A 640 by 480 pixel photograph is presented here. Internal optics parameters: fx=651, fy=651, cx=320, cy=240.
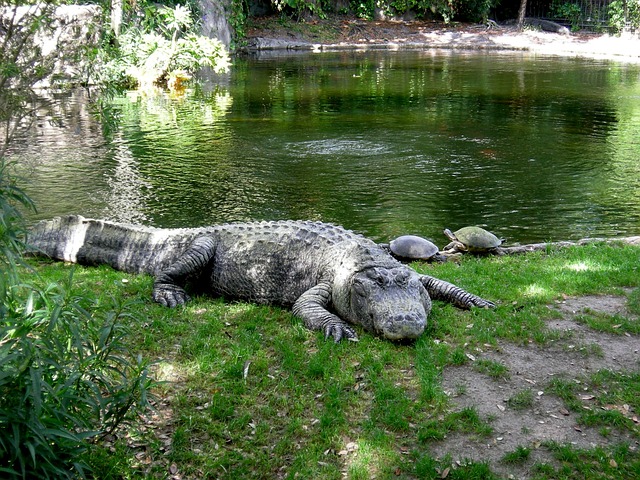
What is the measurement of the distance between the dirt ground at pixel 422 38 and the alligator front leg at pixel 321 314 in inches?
1075

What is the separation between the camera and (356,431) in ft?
12.5

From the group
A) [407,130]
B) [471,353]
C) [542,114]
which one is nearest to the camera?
[471,353]

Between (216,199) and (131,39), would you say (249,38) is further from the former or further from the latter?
(216,199)

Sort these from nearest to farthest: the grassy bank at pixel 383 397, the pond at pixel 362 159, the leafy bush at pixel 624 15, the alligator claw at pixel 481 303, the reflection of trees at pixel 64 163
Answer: the grassy bank at pixel 383 397 < the alligator claw at pixel 481 303 < the pond at pixel 362 159 < the reflection of trees at pixel 64 163 < the leafy bush at pixel 624 15

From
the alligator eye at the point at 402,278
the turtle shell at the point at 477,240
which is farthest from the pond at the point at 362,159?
the alligator eye at the point at 402,278

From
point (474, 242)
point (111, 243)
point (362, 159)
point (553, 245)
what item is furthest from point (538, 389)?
point (362, 159)

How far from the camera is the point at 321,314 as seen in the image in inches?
203

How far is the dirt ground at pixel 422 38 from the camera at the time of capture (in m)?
31.3

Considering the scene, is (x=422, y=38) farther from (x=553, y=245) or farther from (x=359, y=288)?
(x=359, y=288)

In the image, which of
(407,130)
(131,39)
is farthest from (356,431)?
(131,39)

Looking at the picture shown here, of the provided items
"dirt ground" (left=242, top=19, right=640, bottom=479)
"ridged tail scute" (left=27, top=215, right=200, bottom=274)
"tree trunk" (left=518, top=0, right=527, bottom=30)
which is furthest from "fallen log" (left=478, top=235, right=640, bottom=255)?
"tree trunk" (left=518, top=0, right=527, bottom=30)

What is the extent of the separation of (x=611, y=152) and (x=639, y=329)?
299 inches

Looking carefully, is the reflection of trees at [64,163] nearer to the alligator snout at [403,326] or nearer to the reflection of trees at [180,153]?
the reflection of trees at [180,153]

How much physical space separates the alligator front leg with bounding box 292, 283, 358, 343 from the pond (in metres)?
2.02
